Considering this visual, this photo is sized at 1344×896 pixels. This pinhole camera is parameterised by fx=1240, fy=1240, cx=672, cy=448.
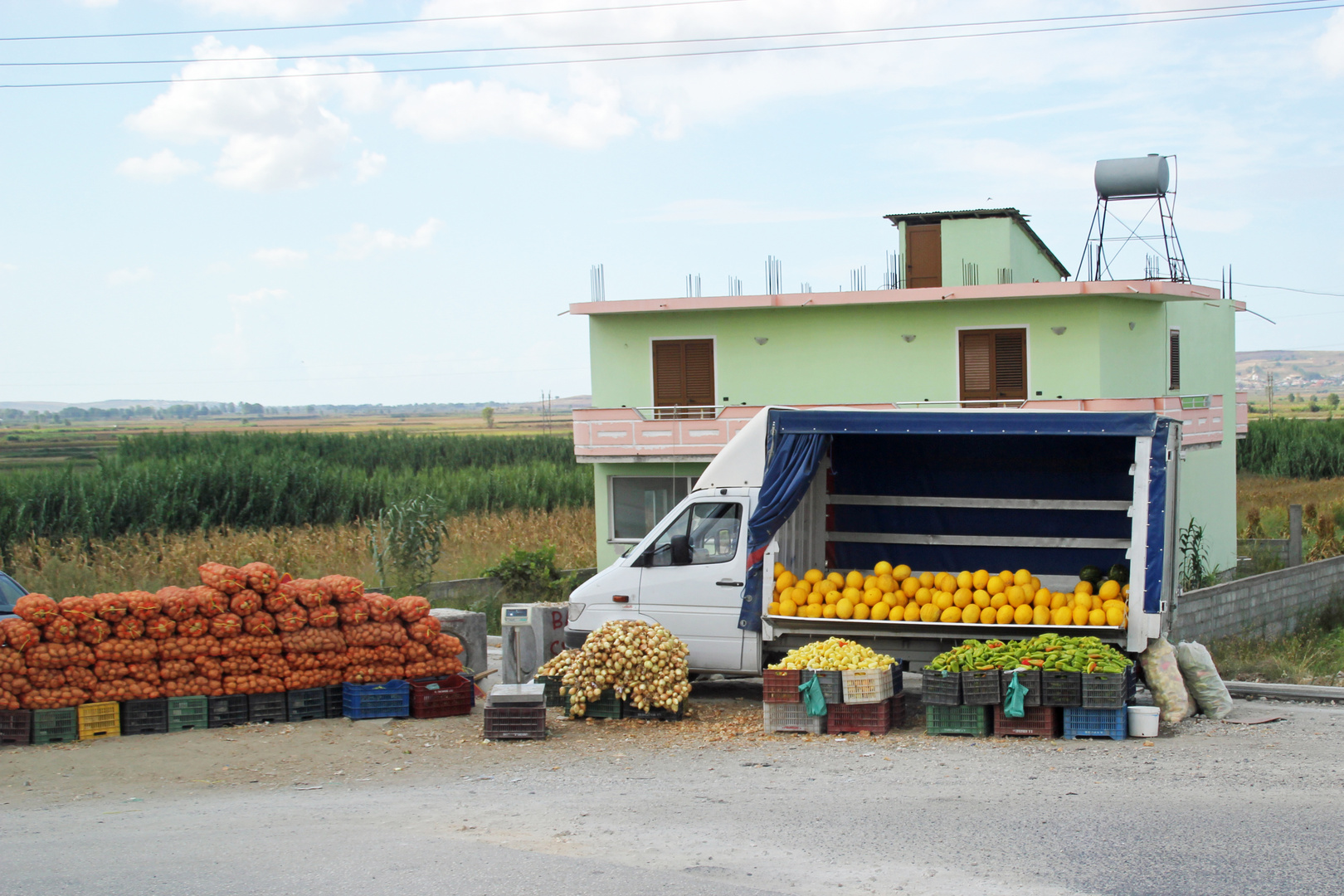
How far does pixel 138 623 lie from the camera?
10.5 m

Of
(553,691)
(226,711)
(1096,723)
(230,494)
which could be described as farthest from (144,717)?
(230,494)

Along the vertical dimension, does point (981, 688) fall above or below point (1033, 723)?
above

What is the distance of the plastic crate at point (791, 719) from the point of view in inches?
401

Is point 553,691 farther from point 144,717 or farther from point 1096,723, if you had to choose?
point 1096,723

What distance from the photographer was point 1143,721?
9609 mm

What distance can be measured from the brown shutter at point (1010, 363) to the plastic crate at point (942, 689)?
15116mm

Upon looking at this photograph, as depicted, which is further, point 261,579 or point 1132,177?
point 1132,177

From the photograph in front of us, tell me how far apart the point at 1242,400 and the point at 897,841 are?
87.1ft

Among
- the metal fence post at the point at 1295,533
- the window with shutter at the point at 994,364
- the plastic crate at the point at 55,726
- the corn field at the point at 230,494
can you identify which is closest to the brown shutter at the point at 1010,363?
the window with shutter at the point at 994,364

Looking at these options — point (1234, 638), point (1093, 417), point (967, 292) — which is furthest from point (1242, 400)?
point (1093, 417)

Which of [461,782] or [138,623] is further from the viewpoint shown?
[138,623]

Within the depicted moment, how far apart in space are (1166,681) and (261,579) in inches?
305

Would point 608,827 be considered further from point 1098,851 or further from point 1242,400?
point 1242,400

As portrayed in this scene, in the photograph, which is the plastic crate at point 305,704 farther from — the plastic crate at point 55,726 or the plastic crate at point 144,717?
the plastic crate at point 55,726
